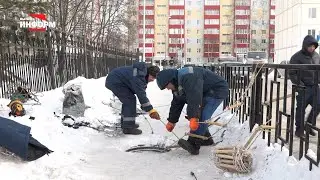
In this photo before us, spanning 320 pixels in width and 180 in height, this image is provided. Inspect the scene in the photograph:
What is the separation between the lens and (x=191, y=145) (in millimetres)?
6016

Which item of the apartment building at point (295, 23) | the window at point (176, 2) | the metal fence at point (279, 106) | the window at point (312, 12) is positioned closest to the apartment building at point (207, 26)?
the window at point (176, 2)

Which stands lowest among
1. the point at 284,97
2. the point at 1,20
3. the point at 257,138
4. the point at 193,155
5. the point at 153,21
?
the point at 193,155

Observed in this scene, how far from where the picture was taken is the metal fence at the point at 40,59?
911cm

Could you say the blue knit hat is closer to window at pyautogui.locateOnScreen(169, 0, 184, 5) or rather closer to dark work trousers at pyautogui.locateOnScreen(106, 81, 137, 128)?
dark work trousers at pyautogui.locateOnScreen(106, 81, 137, 128)

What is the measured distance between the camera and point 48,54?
11266mm

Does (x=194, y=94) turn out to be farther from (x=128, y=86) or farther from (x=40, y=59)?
(x=40, y=59)

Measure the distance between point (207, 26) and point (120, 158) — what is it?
90574 mm

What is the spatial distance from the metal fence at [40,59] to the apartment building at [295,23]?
41.2m

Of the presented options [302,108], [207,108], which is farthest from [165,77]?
[302,108]

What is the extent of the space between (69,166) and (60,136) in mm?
1347

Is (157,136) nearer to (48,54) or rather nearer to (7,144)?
(7,144)

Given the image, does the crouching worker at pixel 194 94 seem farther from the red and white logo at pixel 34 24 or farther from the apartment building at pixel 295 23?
the apartment building at pixel 295 23

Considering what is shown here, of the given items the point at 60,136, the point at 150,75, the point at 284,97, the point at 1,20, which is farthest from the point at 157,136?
the point at 1,20

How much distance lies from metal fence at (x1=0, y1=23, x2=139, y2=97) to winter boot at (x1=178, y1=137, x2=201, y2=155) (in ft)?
14.8
